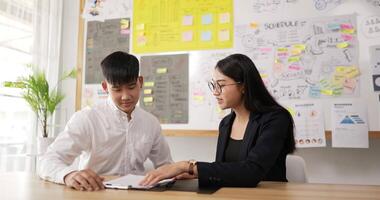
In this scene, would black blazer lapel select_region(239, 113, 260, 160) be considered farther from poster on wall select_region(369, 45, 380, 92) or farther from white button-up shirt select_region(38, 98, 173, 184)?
poster on wall select_region(369, 45, 380, 92)

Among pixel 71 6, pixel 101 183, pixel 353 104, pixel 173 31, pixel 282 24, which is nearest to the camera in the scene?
pixel 101 183

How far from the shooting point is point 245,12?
265 cm

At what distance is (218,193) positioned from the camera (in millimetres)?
1050

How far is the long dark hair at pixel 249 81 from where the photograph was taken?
161 cm

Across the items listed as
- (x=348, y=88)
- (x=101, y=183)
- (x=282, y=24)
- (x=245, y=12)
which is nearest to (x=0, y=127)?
(x=101, y=183)

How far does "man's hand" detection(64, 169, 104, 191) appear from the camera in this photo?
1.12 m

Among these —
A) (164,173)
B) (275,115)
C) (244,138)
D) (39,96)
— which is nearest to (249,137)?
(244,138)

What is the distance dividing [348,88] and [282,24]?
2.16ft

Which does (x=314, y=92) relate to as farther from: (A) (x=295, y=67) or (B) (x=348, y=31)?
Result: (B) (x=348, y=31)

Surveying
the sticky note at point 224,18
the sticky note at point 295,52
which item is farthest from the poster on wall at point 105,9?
the sticky note at point 295,52

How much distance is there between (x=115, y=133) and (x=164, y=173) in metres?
0.55

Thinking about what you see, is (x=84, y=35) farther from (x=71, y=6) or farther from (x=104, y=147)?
(x=104, y=147)

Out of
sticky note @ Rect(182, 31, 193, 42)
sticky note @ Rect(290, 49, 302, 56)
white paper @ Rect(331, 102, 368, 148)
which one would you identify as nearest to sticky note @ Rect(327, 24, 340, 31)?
sticky note @ Rect(290, 49, 302, 56)

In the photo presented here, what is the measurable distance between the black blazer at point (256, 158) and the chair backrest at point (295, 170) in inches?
2.9
